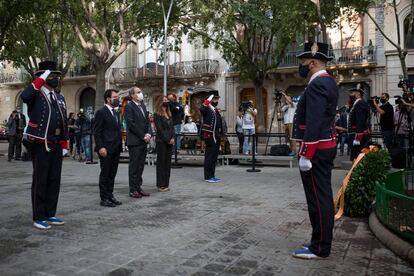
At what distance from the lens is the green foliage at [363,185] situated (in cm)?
632

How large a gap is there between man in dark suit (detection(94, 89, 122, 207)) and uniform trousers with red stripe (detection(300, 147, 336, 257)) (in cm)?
372

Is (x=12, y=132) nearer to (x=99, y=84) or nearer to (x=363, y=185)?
(x=99, y=84)

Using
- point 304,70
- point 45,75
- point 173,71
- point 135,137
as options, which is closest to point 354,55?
point 173,71

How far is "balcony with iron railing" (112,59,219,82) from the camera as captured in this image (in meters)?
32.1

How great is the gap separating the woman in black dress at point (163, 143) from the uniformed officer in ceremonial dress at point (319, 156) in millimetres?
4661

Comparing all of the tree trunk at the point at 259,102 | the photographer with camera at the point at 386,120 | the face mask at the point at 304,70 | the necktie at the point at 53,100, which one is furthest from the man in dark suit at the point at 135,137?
the tree trunk at the point at 259,102

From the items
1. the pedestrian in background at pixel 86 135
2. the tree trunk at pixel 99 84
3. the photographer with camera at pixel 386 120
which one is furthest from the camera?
the tree trunk at pixel 99 84

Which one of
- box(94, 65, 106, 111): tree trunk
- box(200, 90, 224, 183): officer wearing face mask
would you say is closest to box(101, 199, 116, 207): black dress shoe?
box(200, 90, 224, 183): officer wearing face mask

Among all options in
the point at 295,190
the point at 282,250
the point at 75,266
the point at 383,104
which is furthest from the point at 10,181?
the point at 383,104

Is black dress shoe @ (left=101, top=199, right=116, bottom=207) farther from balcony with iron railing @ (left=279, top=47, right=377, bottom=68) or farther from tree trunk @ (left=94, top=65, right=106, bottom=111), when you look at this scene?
balcony with iron railing @ (left=279, top=47, right=377, bottom=68)

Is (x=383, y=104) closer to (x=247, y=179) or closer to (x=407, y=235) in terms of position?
(x=247, y=179)

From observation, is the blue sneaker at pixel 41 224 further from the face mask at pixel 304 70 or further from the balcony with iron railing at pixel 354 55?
the balcony with iron railing at pixel 354 55

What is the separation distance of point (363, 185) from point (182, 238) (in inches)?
110

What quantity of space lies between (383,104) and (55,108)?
351 inches
